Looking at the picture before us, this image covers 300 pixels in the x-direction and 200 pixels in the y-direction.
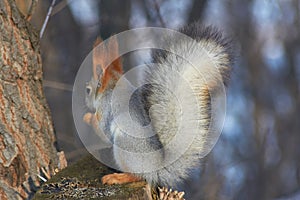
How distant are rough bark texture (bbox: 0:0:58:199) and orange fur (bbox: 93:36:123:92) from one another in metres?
0.38

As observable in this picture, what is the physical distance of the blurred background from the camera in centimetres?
523

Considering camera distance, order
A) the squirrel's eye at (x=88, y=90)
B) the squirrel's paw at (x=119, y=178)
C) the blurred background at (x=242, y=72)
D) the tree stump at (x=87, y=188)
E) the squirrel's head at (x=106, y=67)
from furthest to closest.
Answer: the blurred background at (x=242, y=72) < the squirrel's eye at (x=88, y=90) < the squirrel's head at (x=106, y=67) < the squirrel's paw at (x=119, y=178) < the tree stump at (x=87, y=188)

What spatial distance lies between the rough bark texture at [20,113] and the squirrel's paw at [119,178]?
0.54 metres

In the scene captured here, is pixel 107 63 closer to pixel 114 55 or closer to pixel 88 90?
pixel 114 55

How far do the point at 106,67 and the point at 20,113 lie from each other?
1.50 ft

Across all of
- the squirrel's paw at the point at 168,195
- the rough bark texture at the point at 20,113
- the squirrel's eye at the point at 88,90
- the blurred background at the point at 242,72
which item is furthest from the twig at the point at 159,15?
the squirrel's paw at the point at 168,195

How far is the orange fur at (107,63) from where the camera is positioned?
6.77 feet

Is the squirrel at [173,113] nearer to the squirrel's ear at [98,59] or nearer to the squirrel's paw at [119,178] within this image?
the squirrel's paw at [119,178]

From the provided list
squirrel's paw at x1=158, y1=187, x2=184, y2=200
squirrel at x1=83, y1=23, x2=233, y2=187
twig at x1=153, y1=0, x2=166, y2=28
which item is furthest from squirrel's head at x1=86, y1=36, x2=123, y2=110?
twig at x1=153, y1=0, x2=166, y2=28

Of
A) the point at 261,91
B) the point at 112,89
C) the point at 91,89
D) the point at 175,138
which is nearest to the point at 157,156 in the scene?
the point at 175,138

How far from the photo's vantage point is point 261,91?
19.4 ft

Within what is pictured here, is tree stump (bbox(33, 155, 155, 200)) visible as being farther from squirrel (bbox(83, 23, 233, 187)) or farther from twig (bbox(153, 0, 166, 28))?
twig (bbox(153, 0, 166, 28))

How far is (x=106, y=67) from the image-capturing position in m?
2.06

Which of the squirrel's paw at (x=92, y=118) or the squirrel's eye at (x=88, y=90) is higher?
the squirrel's eye at (x=88, y=90)
